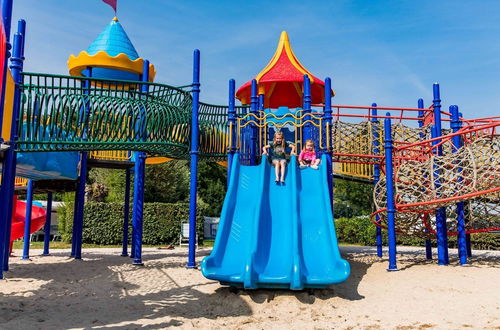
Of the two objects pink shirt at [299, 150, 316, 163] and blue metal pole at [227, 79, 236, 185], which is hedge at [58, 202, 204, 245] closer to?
blue metal pole at [227, 79, 236, 185]

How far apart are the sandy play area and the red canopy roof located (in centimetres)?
730

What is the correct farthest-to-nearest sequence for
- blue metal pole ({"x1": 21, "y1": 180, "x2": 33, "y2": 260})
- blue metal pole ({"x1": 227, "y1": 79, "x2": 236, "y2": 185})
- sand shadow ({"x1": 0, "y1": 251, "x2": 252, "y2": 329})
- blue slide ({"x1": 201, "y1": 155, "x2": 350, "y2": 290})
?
blue metal pole ({"x1": 21, "y1": 180, "x2": 33, "y2": 260}) < blue metal pole ({"x1": 227, "y1": 79, "x2": 236, "y2": 185}) < blue slide ({"x1": 201, "y1": 155, "x2": 350, "y2": 290}) < sand shadow ({"x1": 0, "y1": 251, "x2": 252, "y2": 329})

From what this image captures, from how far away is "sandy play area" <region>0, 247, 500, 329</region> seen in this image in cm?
496

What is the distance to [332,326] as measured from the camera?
16.3 feet

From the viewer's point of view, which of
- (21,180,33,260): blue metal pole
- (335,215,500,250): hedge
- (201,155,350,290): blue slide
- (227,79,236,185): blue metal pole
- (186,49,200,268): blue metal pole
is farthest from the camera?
(335,215,500,250): hedge

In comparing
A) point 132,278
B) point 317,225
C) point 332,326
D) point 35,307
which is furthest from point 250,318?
point 132,278

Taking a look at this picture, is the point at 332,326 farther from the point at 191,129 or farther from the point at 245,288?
the point at 191,129

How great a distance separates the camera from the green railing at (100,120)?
25.8 feet

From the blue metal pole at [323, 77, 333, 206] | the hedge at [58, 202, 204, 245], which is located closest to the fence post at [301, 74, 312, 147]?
the blue metal pole at [323, 77, 333, 206]

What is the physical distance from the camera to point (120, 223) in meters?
19.8

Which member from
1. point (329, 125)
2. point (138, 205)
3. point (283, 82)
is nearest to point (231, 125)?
point (329, 125)

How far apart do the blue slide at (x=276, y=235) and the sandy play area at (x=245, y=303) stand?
1.08 ft

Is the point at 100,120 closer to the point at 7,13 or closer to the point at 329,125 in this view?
the point at 7,13

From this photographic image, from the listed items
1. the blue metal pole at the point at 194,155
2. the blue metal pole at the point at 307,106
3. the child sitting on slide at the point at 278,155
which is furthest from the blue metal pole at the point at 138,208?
the blue metal pole at the point at 307,106
